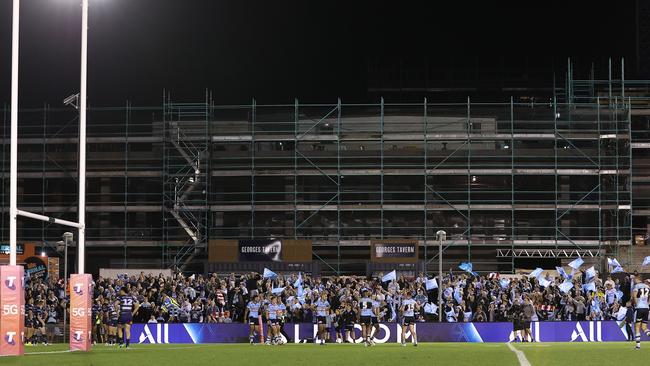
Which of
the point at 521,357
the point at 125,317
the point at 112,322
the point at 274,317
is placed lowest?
the point at 112,322

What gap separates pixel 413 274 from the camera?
53656 millimetres

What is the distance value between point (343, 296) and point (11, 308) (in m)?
17.7

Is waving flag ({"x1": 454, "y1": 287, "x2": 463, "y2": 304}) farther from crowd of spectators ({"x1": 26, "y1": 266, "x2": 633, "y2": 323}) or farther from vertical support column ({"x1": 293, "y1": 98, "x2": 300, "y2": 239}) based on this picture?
vertical support column ({"x1": 293, "y1": 98, "x2": 300, "y2": 239})

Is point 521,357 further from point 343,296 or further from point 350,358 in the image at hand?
point 343,296

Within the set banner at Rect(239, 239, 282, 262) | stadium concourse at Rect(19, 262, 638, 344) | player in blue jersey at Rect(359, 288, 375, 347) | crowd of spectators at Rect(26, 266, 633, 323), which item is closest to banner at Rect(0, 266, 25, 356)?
player in blue jersey at Rect(359, 288, 375, 347)

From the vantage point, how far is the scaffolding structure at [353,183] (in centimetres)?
6066

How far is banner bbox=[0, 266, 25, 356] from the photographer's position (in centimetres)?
2288

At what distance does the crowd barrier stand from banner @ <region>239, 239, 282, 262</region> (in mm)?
14803

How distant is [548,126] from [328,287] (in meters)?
24.7

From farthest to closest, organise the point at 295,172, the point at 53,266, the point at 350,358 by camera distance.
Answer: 1. the point at 295,172
2. the point at 53,266
3. the point at 350,358

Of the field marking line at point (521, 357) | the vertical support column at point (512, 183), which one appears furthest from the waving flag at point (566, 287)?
the vertical support column at point (512, 183)

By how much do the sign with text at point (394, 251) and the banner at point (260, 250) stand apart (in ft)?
16.2

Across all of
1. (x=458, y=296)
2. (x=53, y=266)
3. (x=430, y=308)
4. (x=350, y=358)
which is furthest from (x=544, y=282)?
(x=53, y=266)

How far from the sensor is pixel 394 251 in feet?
178
